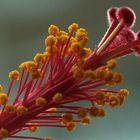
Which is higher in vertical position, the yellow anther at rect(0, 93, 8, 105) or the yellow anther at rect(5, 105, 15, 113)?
the yellow anther at rect(0, 93, 8, 105)

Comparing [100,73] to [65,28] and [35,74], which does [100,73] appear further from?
[65,28]

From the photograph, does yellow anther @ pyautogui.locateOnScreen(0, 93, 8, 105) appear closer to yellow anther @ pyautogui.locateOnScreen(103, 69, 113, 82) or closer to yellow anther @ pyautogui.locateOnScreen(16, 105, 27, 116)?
yellow anther @ pyautogui.locateOnScreen(16, 105, 27, 116)

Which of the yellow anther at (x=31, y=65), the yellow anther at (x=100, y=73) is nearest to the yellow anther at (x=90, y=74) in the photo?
the yellow anther at (x=100, y=73)

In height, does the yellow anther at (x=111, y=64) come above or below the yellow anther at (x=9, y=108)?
above

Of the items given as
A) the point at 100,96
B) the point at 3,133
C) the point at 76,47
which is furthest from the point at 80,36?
the point at 3,133

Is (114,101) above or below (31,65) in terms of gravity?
below

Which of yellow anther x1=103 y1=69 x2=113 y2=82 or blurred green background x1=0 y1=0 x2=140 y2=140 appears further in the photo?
blurred green background x1=0 y1=0 x2=140 y2=140

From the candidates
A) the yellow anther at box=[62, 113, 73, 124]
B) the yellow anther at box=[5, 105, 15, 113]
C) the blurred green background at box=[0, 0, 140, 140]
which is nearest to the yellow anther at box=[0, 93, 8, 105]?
the yellow anther at box=[5, 105, 15, 113]

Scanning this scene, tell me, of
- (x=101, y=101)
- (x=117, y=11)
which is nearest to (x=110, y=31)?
(x=117, y=11)

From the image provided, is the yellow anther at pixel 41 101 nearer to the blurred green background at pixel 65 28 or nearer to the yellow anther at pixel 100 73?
the yellow anther at pixel 100 73
